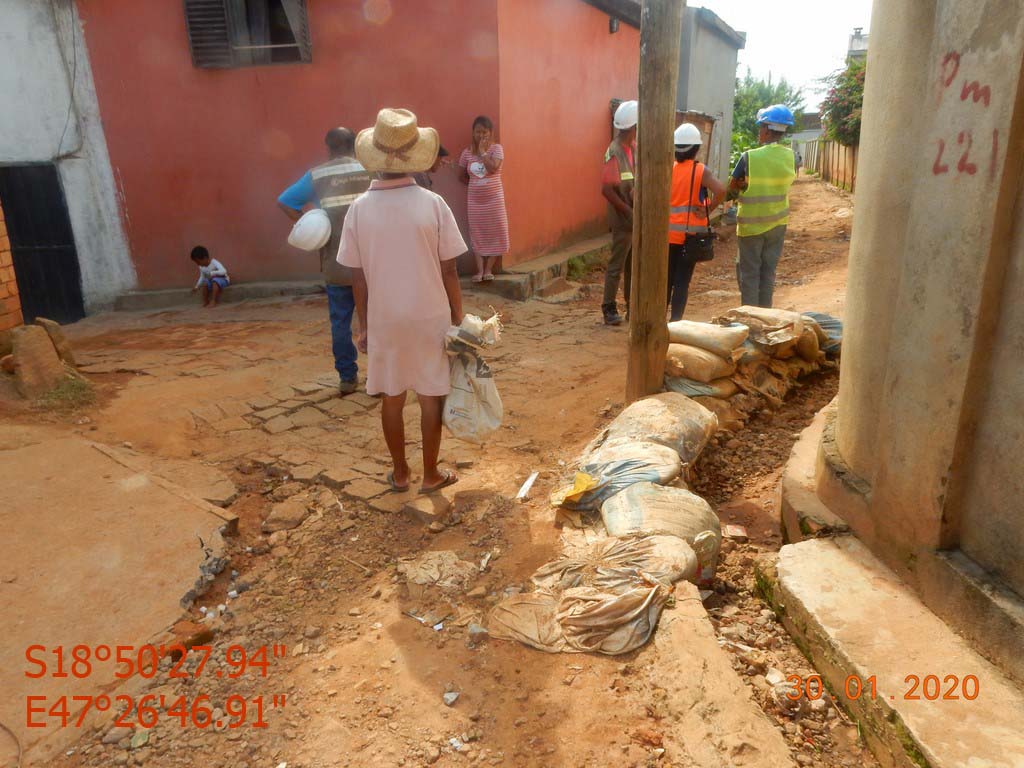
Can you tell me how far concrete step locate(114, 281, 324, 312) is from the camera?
7.99 m

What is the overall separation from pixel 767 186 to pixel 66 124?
24.7 ft

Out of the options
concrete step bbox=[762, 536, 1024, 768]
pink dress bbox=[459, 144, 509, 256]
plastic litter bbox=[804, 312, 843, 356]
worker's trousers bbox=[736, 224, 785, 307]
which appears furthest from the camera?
pink dress bbox=[459, 144, 509, 256]

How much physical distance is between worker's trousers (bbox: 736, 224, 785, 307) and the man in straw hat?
2.96 meters

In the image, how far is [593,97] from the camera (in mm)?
9938

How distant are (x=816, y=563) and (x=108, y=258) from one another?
8.53 meters

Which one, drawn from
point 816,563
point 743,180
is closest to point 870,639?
point 816,563

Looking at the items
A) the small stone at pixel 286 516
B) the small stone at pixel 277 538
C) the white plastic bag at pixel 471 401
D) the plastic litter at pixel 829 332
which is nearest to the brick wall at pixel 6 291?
the small stone at pixel 286 516

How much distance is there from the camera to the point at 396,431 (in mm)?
3416

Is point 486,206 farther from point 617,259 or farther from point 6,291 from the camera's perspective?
point 6,291

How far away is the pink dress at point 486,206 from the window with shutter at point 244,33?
7.14ft

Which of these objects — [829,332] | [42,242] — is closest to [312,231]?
[829,332]

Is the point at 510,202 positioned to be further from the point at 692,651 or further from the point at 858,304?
the point at 692,651

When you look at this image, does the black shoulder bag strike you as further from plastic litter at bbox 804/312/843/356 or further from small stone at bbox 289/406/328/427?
small stone at bbox 289/406/328/427

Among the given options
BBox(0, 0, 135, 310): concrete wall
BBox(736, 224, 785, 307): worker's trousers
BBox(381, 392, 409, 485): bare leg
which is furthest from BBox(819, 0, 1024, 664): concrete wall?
BBox(0, 0, 135, 310): concrete wall
